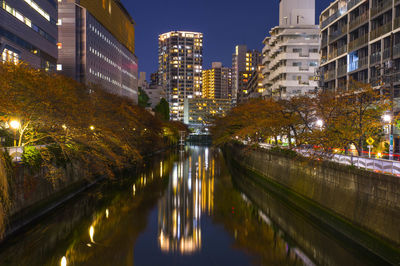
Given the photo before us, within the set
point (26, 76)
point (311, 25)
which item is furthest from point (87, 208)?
point (311, 25)

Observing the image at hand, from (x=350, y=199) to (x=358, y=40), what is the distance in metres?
26.2

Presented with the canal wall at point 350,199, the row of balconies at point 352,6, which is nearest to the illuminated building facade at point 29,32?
the canal wall at point 350,199

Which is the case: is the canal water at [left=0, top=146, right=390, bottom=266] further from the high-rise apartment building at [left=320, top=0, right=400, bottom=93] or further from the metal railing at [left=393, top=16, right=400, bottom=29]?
the metal railing at [left=393, top=16, right=400, bottom=29]

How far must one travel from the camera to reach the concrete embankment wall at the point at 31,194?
1798cm

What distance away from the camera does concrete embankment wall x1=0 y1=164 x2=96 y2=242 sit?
18.0 metres

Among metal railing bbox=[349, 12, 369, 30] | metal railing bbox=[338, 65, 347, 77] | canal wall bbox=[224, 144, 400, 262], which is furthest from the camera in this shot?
metal railing bbox=[338, 65, 347, 77]

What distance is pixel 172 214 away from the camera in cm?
2538

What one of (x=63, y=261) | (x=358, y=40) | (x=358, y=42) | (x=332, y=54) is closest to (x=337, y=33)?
(x=332, y=54)

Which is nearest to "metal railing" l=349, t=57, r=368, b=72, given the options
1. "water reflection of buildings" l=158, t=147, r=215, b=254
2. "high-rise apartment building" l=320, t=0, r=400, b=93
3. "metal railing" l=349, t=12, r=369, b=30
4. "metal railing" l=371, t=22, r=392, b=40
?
"high-rise apartment building" l=320, t=0, r=400, b=93

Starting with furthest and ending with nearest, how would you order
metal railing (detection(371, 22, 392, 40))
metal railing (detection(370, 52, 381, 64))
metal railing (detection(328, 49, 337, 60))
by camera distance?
metal railing (detection(328, 49, 337, 60))
metal railing (detection(370, 52, 381, 64))
metal railing (detection(371, 22, 392, 40))

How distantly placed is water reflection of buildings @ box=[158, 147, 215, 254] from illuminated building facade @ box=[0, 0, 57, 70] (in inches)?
1037

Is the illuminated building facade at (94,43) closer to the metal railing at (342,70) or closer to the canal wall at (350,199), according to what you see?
the metal railing at (342,70)

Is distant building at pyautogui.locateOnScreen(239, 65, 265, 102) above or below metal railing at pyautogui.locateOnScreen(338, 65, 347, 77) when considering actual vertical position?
above

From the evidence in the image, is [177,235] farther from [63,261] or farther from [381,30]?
[381,30]
